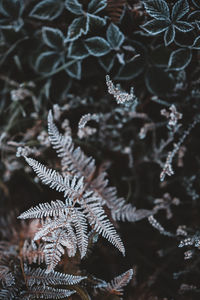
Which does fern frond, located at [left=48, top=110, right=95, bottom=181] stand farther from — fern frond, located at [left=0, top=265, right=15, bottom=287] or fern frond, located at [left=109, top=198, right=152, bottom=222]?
fern frond, located at [left=0, top=265, right=15, bottom=287]

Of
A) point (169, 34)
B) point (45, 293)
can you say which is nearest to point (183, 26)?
point (169, 34)

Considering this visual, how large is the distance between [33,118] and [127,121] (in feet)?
1.75

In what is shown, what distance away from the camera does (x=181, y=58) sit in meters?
1.25

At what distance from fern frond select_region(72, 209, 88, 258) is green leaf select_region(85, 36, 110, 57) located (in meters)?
0.71

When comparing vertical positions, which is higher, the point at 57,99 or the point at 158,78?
the point at 158,78

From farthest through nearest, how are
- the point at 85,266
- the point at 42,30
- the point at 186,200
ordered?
the point at 186,200
the point at 42,30
the point at 85,266

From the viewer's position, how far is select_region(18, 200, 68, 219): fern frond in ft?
3.41

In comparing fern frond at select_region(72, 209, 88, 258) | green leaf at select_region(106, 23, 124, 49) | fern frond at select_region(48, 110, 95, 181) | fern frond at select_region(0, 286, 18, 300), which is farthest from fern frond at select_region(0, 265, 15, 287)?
green leaf at select_region(106, 23, 124, 49)

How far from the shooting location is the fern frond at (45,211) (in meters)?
1.04

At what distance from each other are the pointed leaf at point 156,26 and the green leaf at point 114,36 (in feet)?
0.56

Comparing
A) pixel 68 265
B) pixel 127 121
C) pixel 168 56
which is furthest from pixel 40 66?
pixel 68 265

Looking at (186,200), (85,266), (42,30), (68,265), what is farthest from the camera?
(186,200)

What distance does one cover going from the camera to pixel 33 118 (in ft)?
5.41

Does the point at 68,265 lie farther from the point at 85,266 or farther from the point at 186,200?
the point at 186,200
